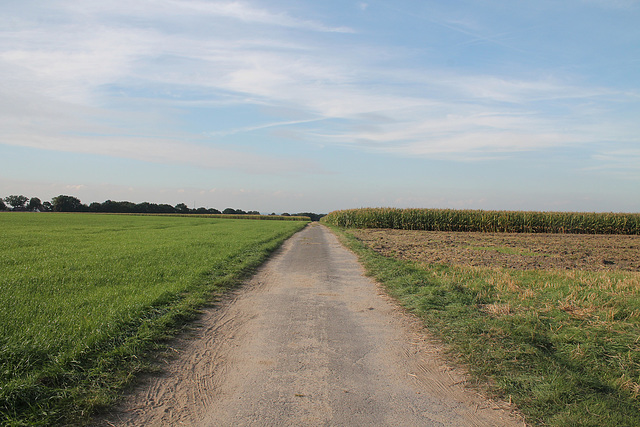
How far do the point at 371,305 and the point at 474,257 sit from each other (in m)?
8.50

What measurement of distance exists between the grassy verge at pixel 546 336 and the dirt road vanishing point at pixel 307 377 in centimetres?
41

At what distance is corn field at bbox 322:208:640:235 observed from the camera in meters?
38.8

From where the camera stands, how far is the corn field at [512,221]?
38803 millimetres

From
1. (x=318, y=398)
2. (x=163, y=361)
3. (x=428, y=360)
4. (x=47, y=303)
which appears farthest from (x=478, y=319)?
(x=47, y=303)

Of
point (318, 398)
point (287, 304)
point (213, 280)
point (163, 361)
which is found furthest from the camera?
point (213, 280)

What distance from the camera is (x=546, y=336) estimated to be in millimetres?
4836

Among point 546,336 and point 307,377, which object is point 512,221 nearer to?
point 546,336

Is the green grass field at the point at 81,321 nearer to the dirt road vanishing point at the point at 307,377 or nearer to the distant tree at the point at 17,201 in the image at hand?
the dirt road vanishing point at the point at 307,377

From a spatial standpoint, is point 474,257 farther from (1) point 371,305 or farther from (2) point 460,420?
(2) point 460,420

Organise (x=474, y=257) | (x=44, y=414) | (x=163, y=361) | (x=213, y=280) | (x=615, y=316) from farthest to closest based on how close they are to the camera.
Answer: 1. (x=474, y=257)
2. (x=213, y=280)
3. (x=615, y=316)
4. (x=163, y=361)
5. (x=44, y=414)

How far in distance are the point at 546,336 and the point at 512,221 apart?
128ft

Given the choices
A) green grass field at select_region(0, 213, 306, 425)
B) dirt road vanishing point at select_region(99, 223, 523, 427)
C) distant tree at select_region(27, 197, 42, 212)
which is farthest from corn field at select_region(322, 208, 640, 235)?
distant tree at select_region(27, 197, 42, 212)

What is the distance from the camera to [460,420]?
9.85ft

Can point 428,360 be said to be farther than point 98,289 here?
No
